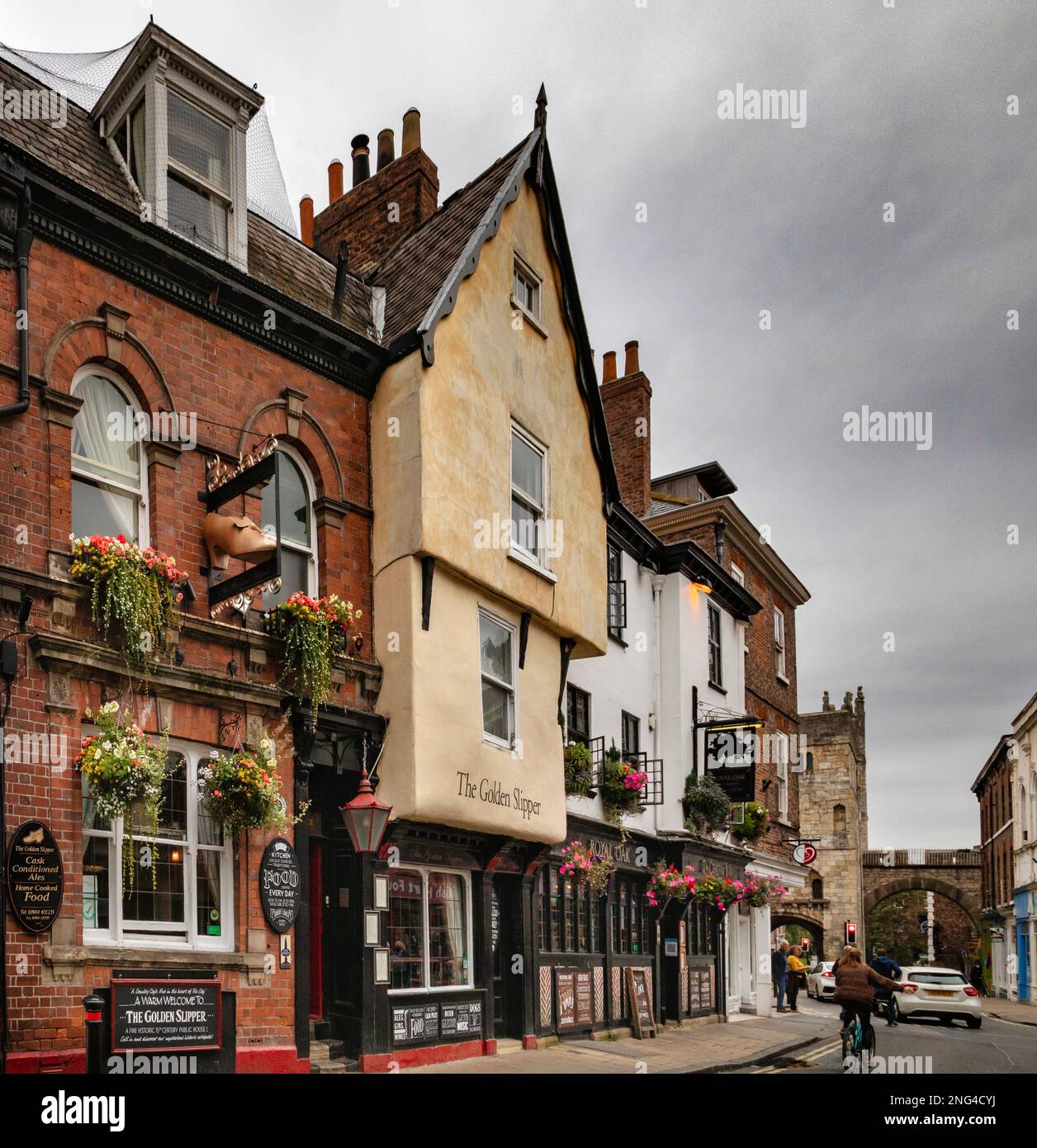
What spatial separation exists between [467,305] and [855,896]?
4575 centimetres

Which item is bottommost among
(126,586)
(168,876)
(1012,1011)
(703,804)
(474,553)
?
(1012,1011)

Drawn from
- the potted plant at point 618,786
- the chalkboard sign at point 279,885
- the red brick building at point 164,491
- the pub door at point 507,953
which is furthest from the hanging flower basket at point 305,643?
the potted plant at point 618,786

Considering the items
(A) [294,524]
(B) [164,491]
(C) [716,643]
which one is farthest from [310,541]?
(C) [716,643]

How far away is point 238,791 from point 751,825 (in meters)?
16.7

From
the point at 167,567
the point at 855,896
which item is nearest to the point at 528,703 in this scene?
the point at 167,567

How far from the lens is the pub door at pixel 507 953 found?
56.6 ft

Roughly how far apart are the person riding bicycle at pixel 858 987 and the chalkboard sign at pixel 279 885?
658 centimetres

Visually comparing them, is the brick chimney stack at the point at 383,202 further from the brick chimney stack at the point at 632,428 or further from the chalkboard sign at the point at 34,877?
the chalkboard sign at the point at 34,877

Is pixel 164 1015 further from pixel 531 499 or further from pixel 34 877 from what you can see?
pixel 531 499

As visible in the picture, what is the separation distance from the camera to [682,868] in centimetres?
2281

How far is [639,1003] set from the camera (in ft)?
67.8

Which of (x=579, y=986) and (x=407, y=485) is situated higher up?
(x=407, y=485)

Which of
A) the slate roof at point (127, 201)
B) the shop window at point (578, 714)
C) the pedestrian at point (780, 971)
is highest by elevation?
the slate roof at point (127, 201)

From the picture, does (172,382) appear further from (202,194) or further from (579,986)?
(579,986)
